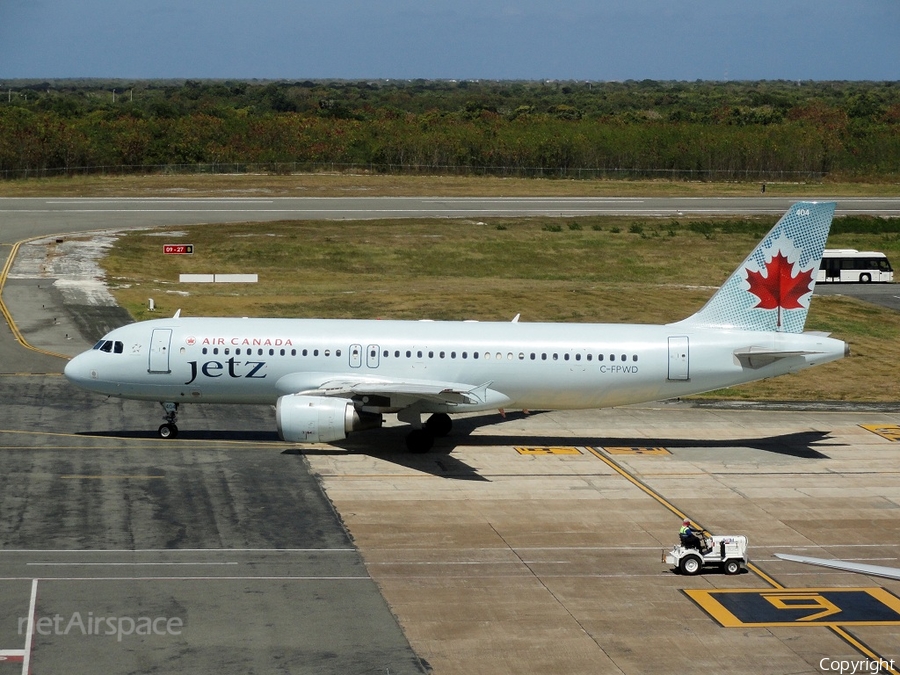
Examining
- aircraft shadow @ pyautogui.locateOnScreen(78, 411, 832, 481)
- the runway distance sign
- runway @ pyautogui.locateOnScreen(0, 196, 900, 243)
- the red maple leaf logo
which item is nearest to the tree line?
runway @ pyautogui.locateOnScreen(0, 196, 900, 243)

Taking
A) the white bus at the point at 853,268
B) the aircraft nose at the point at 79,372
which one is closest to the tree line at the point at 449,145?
the white bus at the point at 853,268

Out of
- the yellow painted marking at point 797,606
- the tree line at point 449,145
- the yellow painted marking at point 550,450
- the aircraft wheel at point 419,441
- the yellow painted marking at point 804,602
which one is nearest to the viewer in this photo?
the yellow painted marking at point 797,606

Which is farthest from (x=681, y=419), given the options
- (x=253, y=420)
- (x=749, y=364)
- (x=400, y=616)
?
(x=400, y=616)

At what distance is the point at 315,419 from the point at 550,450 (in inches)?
404

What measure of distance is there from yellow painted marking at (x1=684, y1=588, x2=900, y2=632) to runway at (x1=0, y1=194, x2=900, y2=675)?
8 centimetres

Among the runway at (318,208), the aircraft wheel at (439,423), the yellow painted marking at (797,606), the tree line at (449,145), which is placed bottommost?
the yellow painted marking at (797,606)

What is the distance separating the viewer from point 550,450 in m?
47.5

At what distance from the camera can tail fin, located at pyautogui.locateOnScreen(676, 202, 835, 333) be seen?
153 feet

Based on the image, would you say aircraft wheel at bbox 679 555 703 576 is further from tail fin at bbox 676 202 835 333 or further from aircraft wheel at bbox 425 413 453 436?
aircraft wheel at bbox 425 413 453 436

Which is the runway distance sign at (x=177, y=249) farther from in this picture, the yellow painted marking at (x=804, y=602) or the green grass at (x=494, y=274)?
the yellow painted marking at (x=804, y=602)

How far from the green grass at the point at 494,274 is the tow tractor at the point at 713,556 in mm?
25488

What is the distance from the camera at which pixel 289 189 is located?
5138 inches

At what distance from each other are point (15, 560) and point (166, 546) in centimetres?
426

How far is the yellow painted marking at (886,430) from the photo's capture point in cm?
5065
